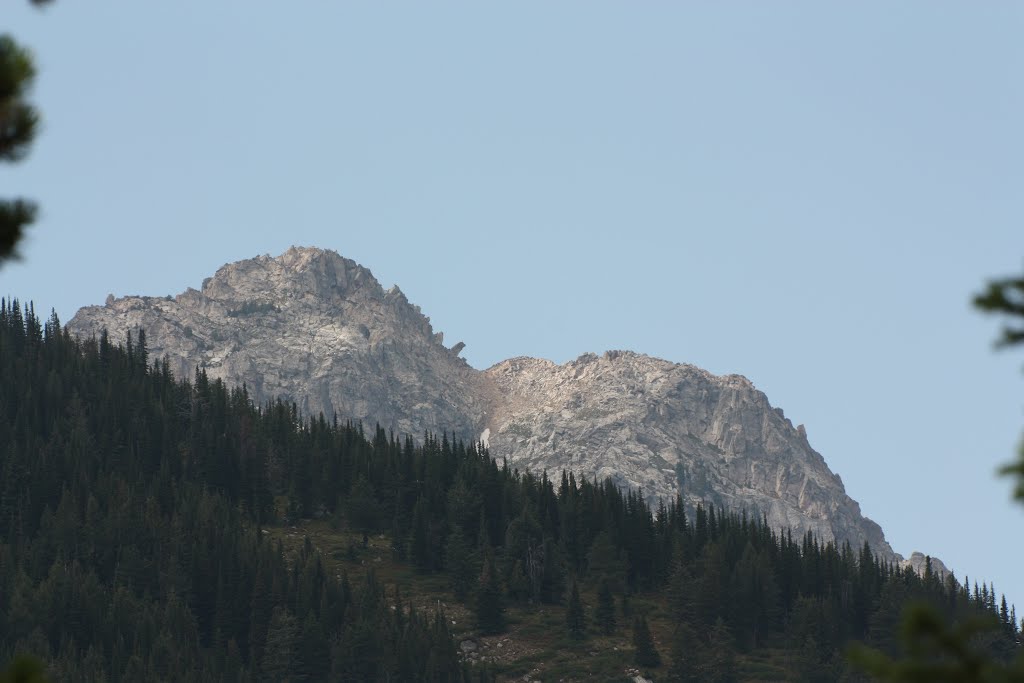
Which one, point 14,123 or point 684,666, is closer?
point 14,123

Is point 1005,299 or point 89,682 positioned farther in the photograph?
point 89,682

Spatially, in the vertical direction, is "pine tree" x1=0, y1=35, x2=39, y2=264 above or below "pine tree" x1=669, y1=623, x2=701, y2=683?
above

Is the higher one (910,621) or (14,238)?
(14,238)

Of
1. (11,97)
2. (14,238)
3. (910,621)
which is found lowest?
(910,621)

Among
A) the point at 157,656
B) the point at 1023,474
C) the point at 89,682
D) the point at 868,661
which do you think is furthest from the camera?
the point at 157,656

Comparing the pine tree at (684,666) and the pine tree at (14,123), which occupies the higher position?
the pine tree at (14,123)

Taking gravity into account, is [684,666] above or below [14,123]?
below

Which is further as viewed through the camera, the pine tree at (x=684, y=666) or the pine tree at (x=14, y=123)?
the pine tree at (x=684, y=666)

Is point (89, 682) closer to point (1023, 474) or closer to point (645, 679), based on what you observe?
point (645, 679)

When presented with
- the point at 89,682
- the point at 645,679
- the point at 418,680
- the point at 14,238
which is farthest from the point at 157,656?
the point at 14,238

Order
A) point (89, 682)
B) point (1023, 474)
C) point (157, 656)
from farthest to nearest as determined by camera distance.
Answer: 1. point (157, 656)
2. point (89, 682)
3. point (1023, 474)

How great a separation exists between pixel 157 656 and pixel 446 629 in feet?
109

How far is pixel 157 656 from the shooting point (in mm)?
188500

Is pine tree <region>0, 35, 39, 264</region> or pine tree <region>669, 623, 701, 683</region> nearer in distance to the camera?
pine tree <region>0, 35, 39, 264</region>
